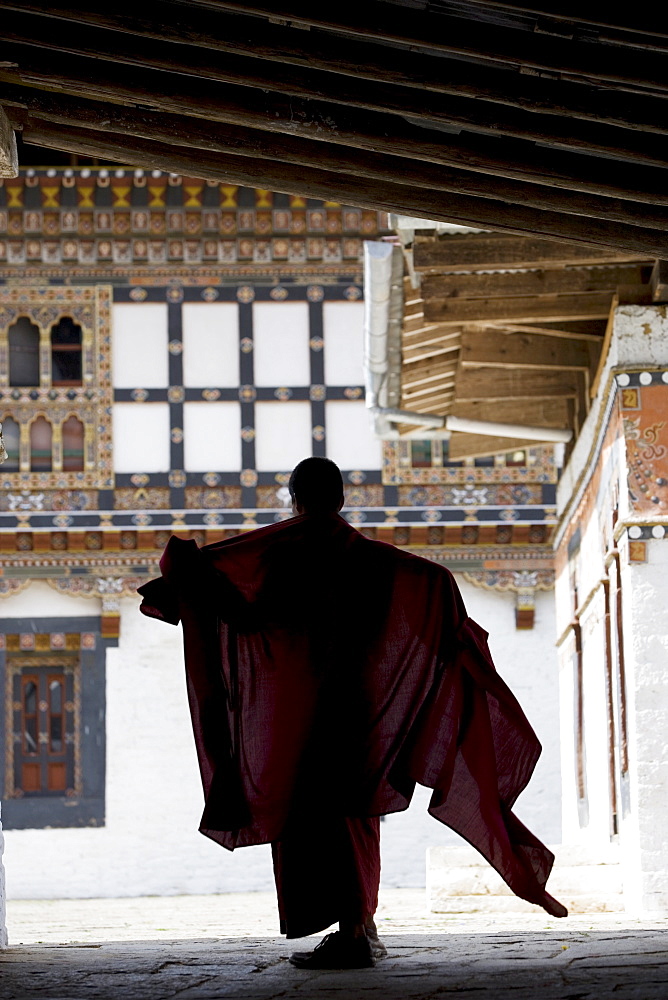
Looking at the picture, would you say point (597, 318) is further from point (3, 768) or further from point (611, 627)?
point (3, 768)

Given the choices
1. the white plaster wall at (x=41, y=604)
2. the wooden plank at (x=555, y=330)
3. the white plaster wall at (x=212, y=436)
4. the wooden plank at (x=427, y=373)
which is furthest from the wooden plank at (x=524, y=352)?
the white plaster wall at (x=41, y=604)

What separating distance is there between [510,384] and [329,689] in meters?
5.58

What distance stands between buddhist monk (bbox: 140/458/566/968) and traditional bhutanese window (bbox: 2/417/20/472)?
1118cm

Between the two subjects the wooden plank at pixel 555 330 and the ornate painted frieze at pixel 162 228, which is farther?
the ornate painted frieze at pixel 162 228

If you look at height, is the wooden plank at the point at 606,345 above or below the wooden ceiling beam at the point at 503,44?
below

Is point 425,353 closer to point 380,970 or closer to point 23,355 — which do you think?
point 380,970

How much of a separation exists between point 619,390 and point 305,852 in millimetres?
3450

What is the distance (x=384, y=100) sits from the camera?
14.0 feet

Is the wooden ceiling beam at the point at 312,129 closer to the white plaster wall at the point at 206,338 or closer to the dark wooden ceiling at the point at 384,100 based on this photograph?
the dark wooden ceiling at the point at 384,100

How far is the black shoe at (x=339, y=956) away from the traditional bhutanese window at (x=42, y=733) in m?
11.4

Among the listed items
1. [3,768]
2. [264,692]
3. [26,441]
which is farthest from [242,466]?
[264,692]

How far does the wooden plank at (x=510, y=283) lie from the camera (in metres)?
7.27

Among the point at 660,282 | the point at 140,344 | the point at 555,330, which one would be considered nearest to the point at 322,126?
the point at 660,282

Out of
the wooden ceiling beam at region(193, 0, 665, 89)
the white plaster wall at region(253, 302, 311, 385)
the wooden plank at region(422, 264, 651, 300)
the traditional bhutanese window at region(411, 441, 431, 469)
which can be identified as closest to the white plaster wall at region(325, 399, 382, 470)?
the traditional bhutanese window at region(411, 441, 431, 469)
